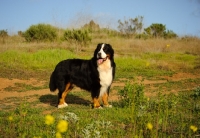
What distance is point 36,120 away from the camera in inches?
235

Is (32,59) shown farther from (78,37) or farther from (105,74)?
(105,74)

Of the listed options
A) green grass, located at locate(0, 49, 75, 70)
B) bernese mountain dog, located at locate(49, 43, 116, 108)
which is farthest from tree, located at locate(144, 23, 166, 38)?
bernese mountain dog, located at locate(49, 43, 116, 108)

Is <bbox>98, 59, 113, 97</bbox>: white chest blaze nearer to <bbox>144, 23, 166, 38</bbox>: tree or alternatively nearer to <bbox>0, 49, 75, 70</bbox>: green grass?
<bbox>0, 49, 75, 70</bbox>: green grass

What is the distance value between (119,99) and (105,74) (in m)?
1.92

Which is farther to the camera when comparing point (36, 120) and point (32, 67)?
point (32, 67)

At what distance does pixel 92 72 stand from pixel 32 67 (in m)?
10.3

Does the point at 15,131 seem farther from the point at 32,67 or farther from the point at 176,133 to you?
the point at 32,67

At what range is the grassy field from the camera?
4.80 m

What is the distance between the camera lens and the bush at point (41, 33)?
30422 millimetres

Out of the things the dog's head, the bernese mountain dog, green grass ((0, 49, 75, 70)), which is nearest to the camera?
the dog's head

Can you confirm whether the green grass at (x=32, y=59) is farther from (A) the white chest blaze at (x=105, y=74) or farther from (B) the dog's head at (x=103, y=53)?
(B) the dog's head at (x=103, y=53)

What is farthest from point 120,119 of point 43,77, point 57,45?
point 57,45

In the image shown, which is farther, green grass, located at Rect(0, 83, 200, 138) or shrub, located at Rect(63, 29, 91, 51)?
shrub, located at Rect(63, 29, 91, 51)

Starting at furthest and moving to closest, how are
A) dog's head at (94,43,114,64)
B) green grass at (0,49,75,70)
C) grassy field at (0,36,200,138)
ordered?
green grass at (0,49,75,70), dog's head at (94,43,114,64), grassy field at (0,36,200,138)
